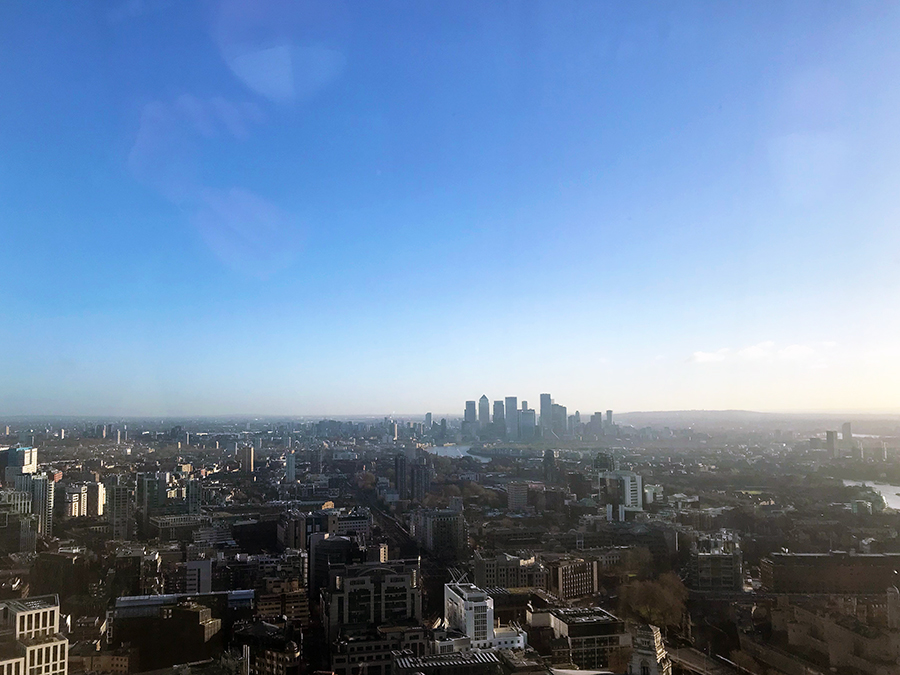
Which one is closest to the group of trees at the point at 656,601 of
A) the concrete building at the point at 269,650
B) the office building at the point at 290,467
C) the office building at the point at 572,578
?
the office building at the point at 572,578

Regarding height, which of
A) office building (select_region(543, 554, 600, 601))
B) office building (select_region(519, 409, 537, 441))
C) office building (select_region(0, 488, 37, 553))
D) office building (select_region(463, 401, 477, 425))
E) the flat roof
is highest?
office building (select_region(463, 401, 477, 425))

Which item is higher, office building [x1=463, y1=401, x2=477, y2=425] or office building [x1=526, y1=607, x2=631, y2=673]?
office building [x1=463, y1=401, x2=477, y2=425]

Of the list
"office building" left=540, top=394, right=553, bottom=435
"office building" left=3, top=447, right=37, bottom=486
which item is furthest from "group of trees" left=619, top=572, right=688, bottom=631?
"office building" left=540, top=394, right=553, bottom=435

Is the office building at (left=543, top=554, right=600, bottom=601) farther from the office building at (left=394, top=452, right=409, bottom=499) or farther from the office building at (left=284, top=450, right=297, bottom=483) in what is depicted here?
the office building at (left=284, top=450, right=297, bottom=483)

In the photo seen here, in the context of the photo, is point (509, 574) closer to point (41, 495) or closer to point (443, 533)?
point (443, 533)

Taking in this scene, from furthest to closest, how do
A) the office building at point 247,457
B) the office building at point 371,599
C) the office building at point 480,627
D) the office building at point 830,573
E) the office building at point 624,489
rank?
the office building at point 247,457
the office building at point 624,489
the office building at point 830,573
the office building at point 371,599
the office building at point 480,627

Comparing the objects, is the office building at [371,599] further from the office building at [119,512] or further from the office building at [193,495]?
the office building at [193,495]

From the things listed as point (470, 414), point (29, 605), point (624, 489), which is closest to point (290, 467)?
point (470, 414)

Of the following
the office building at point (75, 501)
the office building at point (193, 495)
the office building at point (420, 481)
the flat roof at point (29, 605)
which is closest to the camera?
the flat roof at point (29, 605)
